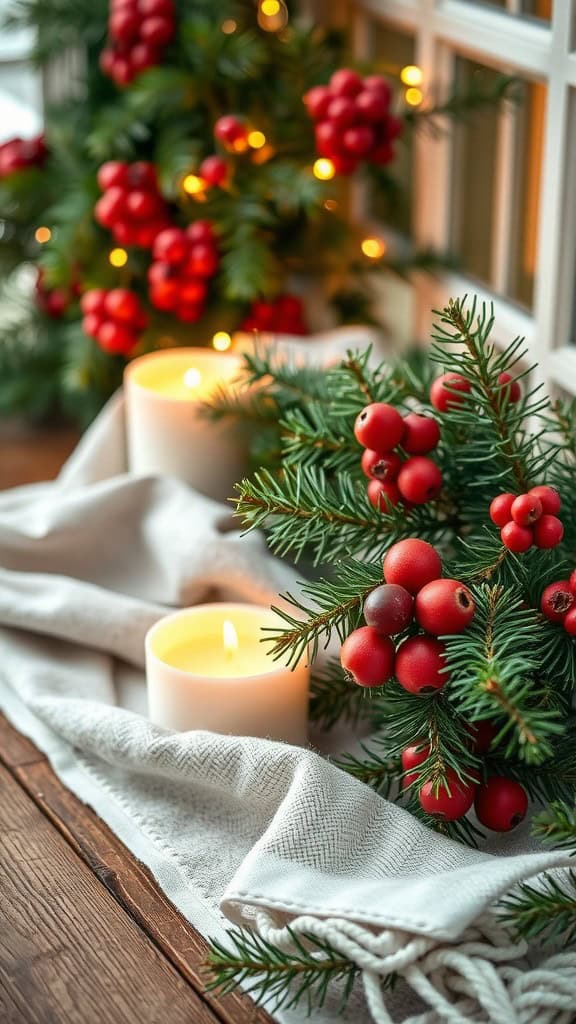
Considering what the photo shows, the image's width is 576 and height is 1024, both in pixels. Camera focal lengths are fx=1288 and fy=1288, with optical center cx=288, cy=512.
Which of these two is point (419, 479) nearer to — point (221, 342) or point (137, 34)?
point (221, 342)

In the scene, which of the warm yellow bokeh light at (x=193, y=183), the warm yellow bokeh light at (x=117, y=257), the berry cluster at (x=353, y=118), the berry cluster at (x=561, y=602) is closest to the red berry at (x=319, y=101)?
the berry cluster at (x=353, y=118)

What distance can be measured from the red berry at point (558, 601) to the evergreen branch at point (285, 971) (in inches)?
8.2

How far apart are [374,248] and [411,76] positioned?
17 centimetres

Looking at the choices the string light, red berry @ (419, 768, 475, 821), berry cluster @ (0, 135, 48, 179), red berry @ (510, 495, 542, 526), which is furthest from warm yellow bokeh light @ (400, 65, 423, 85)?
red berry @ (419, 768, 475, 821)

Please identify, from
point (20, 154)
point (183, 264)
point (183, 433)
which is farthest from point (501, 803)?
point (20, 154)

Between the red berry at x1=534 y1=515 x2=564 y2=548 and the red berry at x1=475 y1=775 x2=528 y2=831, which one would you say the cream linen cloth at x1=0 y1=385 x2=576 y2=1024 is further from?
the red berry at x1=534 y1=515 x2=564 y2=548

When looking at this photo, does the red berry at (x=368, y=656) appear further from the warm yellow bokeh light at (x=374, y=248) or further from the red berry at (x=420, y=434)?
the warm yellow bokeh light at (x=374, y=248)

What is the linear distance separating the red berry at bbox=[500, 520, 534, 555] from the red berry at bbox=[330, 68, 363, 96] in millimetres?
502

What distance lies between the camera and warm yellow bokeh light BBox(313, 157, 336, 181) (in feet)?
3.63

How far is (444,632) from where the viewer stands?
65cm

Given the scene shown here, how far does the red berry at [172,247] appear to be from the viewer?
43.1 inches

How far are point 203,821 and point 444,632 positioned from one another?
0.22m

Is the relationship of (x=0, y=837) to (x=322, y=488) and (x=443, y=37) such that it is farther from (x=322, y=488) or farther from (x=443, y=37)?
(x=443, y=37)

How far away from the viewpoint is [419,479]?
2.40ft
